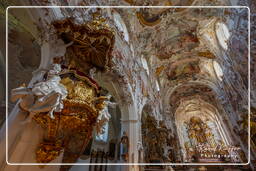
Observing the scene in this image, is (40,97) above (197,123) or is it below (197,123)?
below

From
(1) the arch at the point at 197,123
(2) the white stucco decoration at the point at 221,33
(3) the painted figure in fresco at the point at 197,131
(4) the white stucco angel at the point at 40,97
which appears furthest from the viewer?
(3) the painted figure in fresco at the point at 197,131

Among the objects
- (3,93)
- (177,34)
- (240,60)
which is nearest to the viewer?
(3,93)

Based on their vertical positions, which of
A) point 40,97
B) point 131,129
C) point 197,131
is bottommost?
point 40,97

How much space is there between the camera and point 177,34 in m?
12.4

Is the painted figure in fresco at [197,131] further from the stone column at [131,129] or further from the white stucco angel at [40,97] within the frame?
the white stucco angel at [40,97]

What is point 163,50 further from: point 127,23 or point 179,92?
point 179,92

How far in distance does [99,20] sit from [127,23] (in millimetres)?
6155

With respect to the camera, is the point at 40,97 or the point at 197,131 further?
the point at 197,131

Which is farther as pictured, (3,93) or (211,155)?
(211,155)

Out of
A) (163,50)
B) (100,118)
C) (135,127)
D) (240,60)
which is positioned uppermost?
(163,50)

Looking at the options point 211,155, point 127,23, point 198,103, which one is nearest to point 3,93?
point 127,23

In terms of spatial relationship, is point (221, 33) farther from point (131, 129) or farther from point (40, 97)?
A: point (40, 97)

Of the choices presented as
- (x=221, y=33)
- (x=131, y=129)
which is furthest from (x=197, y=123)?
(x=131, y=129)

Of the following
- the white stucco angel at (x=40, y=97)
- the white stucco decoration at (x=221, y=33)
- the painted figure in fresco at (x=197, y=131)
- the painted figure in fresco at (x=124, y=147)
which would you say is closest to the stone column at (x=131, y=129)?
the painted figure in fresco at (x=124, y=147)
